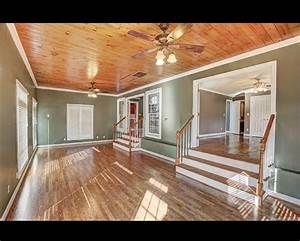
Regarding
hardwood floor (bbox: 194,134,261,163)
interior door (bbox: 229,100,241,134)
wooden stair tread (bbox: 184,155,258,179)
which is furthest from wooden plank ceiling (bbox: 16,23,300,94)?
interior door (bbox: 229,100,241,134)

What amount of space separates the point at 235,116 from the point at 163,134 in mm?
6050

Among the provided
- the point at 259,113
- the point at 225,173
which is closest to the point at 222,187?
the point at 225,173

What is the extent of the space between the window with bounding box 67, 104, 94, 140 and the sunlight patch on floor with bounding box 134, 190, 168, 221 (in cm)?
725

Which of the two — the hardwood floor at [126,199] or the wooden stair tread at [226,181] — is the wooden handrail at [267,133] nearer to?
the wooden stair tread at [226,181]

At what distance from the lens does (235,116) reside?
10938 mm

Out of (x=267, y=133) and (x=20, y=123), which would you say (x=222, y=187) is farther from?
(x=20, y=123)

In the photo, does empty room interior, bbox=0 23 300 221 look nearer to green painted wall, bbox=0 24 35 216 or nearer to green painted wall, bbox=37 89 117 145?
green painted wall, bbox=0 24 35 216

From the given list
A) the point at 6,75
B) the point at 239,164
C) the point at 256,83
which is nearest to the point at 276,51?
the point at 239,164

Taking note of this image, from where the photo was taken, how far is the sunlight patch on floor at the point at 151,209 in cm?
278

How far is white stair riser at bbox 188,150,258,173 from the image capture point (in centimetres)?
384

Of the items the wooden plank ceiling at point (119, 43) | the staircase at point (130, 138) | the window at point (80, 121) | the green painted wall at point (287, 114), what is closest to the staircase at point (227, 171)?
the green painted wall at point (287, 114)

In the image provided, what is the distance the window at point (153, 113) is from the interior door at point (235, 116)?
5.71 metres
